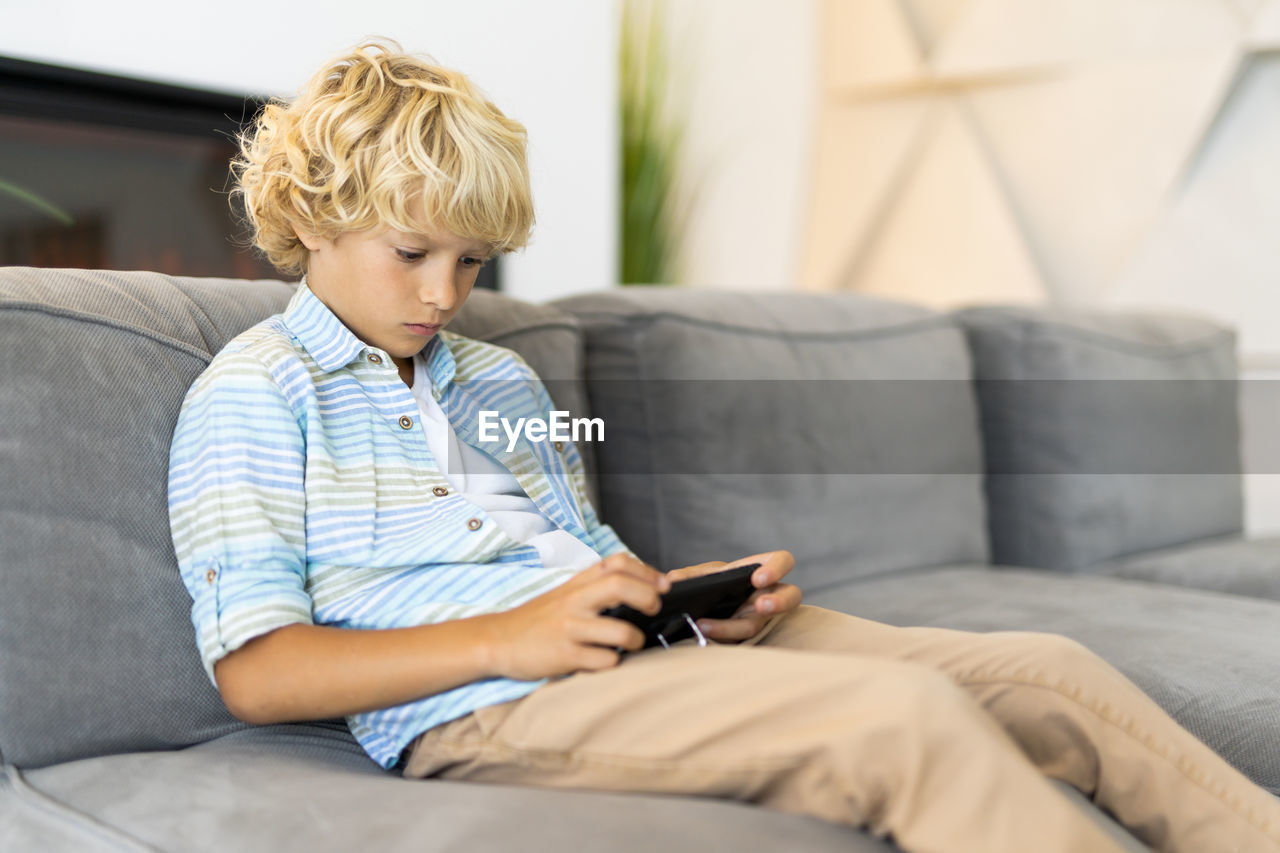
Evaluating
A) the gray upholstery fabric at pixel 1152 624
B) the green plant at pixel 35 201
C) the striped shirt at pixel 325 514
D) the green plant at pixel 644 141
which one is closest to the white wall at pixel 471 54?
the green plant at pixel 35 201

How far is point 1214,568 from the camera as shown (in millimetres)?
1890

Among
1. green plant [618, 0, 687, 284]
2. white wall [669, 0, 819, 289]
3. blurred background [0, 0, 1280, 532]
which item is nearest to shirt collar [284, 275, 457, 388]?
blurred background [0, 0, 1280, 532]

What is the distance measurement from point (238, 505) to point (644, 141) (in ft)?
6.83

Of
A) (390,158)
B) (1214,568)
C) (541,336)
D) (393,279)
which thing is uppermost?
(390,158)

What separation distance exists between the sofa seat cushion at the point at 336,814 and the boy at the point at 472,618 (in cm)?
4

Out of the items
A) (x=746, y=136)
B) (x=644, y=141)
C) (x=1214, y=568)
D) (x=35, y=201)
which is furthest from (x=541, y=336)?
(x=746, y=136)

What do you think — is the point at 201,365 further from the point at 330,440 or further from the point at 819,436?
the point at 819,436

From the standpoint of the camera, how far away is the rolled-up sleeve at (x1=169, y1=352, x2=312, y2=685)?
33.6 inches

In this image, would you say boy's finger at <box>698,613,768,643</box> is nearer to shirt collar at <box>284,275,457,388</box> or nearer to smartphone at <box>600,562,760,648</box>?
smartphone at <box>600,562,760,648</box>

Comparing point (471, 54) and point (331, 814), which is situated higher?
point (471, 54)

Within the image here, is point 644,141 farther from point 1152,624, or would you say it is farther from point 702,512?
point 1152,624

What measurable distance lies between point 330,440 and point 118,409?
19 centimetres

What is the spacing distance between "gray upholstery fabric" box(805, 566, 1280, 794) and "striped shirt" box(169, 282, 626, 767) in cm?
69

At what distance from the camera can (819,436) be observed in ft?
5.47
